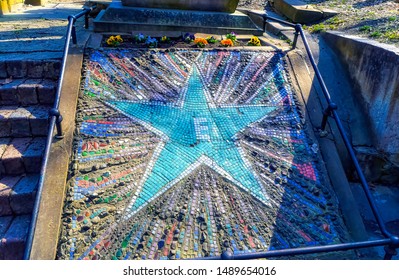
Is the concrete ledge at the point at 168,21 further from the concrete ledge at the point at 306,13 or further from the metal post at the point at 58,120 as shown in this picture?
the metal post at the point at 58,120

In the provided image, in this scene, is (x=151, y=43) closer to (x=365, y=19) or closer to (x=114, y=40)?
(x=114, y=40)

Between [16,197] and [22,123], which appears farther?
[22,123]

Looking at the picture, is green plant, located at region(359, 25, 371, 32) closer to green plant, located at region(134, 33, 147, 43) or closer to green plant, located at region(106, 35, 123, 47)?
green plant, located at region(134, 33, 147, 43)

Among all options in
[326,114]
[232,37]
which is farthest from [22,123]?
[326,114]

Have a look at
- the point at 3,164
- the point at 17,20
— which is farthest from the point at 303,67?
the point at 17,20

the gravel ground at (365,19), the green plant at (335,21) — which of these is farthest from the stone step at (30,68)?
the green plant at (335,21)
